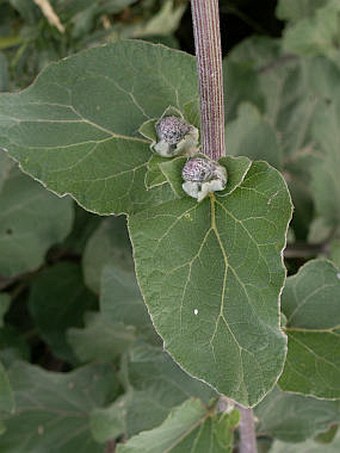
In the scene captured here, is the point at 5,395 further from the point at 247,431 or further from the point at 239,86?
the point at 239,86

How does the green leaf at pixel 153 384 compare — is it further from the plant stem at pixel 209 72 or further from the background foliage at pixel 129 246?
the plant stem at pixel 209 72

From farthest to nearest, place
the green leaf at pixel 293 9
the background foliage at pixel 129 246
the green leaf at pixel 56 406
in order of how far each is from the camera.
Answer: the green leaf at pixel 293 9, the green leaf at pixel 56 406, the background foliage at pixel 129 246

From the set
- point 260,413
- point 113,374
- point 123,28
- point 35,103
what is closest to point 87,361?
point 113,374

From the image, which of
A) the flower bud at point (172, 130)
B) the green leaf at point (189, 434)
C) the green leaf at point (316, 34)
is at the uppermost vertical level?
the flower bud at point (172, 130)

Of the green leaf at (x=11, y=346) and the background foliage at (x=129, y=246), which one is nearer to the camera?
the background foliage at (x=129, y=246)

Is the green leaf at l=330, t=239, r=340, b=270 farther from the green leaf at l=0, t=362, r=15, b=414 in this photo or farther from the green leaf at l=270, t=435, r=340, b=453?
the green leaf at l=0, t=362, r=15, b=414

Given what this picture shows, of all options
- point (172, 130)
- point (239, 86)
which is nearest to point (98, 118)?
point (172, 130)

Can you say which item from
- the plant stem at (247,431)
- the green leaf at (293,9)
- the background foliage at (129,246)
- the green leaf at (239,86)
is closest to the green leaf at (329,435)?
the background foliage at (129,246)
